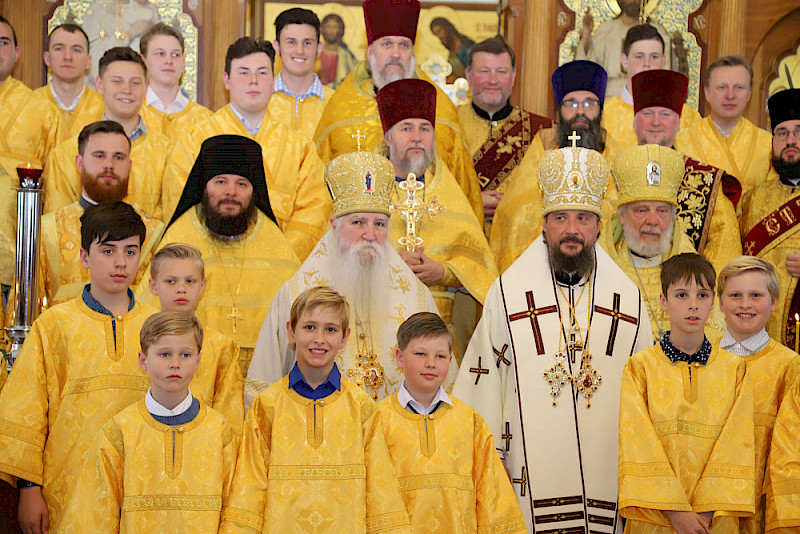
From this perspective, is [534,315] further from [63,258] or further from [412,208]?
[63,258]

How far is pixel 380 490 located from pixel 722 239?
3239mm

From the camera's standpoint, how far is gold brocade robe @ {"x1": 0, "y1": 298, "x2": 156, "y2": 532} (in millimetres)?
5051

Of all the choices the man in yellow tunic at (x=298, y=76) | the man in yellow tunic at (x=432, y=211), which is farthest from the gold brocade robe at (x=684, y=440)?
the man in yellow tunic at (x=298, y=76)

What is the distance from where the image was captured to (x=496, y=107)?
27.8ft

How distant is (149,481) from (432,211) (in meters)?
2.55

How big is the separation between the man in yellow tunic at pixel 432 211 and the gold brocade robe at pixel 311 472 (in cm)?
181

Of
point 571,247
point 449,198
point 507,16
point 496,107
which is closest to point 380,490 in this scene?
point 571,247

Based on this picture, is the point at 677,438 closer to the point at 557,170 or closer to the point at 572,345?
the point at 572,345

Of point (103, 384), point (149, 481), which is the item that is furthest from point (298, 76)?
point (149, 481)

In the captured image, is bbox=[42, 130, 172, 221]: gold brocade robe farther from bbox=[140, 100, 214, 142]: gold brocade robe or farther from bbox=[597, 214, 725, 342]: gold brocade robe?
bbox=[597, 214, 725, 342]: gold brocade robe

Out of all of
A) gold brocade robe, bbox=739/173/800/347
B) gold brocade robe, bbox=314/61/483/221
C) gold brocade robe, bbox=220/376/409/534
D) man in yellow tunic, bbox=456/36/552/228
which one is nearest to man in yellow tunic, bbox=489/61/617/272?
gold brocade robe, bbox=314/61/483/221

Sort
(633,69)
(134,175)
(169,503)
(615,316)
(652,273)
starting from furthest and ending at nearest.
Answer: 1. (633,69)
2. (134,175)
3. (652,273)
4. (615,316)
5. (169,503)

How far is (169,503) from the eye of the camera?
15.2ft

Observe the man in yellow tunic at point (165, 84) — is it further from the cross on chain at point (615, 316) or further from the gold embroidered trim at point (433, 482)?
the gold embroidered trim at point (433, 482)
